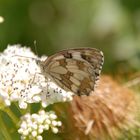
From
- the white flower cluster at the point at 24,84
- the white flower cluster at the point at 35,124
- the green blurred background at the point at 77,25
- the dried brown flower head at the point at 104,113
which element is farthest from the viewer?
the green blurred background at the point at 77,25

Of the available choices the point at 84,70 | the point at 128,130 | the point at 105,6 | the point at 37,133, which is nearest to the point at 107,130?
the point at 128,130

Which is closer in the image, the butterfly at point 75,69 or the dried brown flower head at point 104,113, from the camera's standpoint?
the butterfly at point 75,69

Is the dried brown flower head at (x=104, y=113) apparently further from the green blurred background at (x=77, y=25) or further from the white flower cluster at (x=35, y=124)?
the green blurred background at (x=77, y=25)

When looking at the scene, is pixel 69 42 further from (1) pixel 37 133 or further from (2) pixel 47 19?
(1) pixel 37 133

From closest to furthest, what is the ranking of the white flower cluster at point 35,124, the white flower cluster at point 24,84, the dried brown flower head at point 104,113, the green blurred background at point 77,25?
1. the white flower cluster at point 35,124
2. the white flower cluster at point 24,84
3. the dried brown flower head at point 104,113
4. the green blurred background at point 77,25

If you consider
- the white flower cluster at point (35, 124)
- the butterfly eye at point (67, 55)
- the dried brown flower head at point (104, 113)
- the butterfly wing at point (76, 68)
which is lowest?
the dried brown flower head at point (104, 113)

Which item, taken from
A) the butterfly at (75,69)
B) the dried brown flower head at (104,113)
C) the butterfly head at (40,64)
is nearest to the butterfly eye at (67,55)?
the butterfly at (75,69)

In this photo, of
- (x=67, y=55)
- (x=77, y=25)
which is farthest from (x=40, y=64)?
(x=77, y=25)
